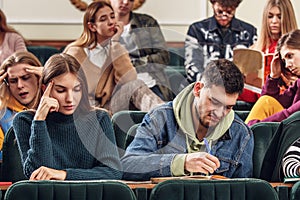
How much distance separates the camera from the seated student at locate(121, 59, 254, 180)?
3861 millimetres

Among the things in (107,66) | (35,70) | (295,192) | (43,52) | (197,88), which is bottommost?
(43,52)

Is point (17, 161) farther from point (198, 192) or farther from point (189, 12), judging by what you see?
point (189, 12)

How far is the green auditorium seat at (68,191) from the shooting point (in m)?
3.19

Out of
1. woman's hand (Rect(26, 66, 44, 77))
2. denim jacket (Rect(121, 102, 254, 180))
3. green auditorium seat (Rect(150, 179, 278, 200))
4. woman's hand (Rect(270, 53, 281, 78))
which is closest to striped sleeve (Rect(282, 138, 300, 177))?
denim jacket (Rect(121, 102, 254, 180))

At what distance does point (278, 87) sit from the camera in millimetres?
4961

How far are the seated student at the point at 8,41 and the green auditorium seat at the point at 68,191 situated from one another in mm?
2898

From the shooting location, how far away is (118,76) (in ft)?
17.2

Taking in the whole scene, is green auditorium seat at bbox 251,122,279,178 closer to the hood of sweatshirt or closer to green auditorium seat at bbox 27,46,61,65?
the hood of sweatshirt

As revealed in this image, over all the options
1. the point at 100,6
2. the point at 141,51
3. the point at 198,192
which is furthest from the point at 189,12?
the point at 198,192

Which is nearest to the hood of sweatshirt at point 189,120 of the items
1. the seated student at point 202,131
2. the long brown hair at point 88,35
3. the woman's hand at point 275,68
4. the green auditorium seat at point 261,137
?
the seated student at point 202,131

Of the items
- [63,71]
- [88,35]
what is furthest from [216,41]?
[63,71]

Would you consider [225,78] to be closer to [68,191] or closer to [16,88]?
[68,191]

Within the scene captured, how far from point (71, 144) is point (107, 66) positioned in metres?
1.41

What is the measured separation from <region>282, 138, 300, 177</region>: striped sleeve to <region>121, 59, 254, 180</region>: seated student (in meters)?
0.14
